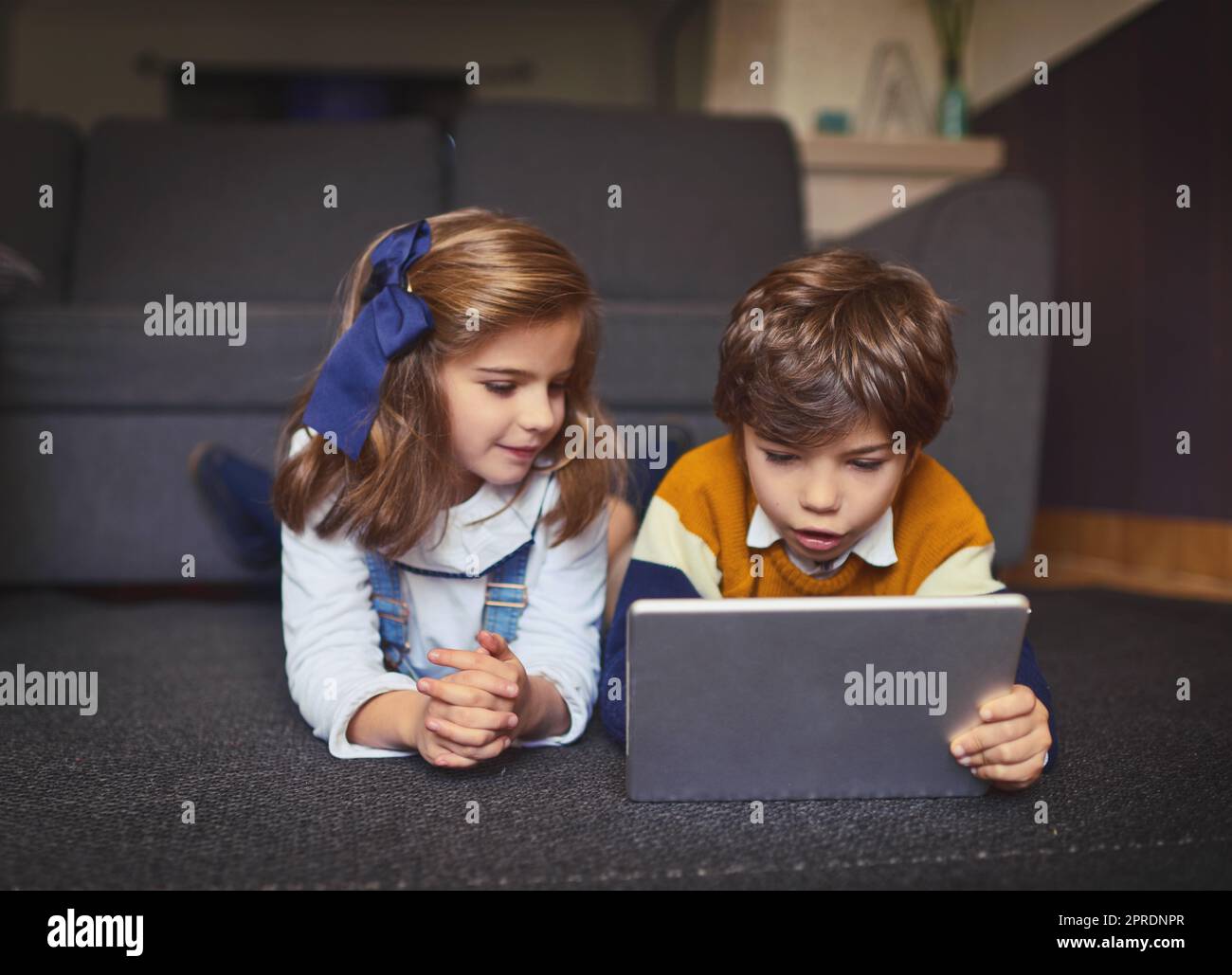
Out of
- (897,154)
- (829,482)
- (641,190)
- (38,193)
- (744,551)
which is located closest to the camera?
(829,482)

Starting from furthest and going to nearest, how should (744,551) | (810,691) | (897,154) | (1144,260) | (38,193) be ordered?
(897,154), (1144,260), (38,193), (744,551), (810,691)

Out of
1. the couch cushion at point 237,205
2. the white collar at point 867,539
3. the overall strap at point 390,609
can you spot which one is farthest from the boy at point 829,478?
the couch cushion at point 237,205

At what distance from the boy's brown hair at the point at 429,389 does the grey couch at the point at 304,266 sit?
24cm

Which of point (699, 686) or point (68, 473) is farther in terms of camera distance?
point (68, 473)

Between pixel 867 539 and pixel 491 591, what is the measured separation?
0.36 meters

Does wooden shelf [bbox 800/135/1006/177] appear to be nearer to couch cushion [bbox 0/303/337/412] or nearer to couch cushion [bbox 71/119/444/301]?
couch cushion [bbox 71/119/444/301]

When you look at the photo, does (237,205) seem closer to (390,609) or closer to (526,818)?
(390,609)

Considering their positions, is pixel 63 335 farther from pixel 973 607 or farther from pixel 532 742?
pixel 973 607

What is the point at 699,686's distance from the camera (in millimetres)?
676

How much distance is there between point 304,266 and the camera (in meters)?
2.05

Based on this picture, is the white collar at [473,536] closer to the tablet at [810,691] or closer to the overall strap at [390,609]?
the overall strap at [390,609]

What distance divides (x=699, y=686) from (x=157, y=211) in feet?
5.87

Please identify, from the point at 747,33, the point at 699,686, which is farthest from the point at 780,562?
the point at 747,33

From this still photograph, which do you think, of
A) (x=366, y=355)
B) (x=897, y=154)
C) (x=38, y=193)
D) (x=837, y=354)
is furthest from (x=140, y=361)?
(x=897, y=154)
